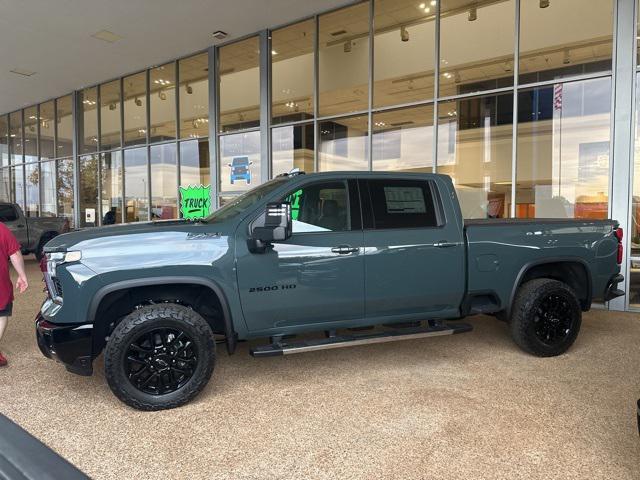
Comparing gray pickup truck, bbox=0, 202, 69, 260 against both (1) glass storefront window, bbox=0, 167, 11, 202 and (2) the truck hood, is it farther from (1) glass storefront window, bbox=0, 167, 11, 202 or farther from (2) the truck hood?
(1) glass storefront window, bbox=0, 167, 11, 202

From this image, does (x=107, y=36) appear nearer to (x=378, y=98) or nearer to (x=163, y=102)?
(x=163, y=102)

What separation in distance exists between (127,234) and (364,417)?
223 cm

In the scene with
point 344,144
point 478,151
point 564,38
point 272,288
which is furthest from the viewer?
point 344,144

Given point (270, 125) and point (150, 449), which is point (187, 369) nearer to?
point (150, 449)

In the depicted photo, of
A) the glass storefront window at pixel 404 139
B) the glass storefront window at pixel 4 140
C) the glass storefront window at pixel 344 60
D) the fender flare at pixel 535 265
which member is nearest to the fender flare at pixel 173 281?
the fender flare at pixel 535 265

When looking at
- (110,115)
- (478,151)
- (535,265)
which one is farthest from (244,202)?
(110,115)

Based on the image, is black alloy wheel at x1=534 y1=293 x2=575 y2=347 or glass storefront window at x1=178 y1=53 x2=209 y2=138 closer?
black alloy wheel at x1=534 y1=293 x2=575 y2=347

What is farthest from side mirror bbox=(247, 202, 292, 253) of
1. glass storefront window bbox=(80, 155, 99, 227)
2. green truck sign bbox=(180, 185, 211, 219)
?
glass storefront window bbox=(80, 155, 99, 227)

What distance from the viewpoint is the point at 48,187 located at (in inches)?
725

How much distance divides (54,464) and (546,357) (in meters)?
4.26

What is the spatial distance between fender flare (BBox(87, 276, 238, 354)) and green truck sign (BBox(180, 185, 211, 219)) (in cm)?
928

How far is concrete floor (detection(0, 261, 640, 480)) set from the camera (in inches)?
109

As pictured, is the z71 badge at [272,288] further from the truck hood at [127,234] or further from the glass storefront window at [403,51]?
the glass storefront window at [403,51]

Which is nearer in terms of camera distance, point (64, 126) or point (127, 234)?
point (127, 234)
